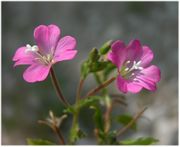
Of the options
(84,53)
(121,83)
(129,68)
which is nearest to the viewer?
(121,83)

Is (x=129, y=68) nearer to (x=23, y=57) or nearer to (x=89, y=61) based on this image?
(x=89, y=61)

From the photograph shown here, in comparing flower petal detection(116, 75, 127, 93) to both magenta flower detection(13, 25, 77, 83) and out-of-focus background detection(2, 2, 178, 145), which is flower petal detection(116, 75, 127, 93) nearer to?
magenta flower detection(13, 25, 77, 83)

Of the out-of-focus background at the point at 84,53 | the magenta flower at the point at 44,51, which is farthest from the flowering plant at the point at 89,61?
the out-of-focus background at the point at 84,53

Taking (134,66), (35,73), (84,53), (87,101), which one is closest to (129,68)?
(134,66)

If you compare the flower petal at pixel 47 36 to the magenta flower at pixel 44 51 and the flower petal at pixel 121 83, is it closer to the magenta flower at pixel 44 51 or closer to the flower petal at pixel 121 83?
the magenta flower at pixel 44 51

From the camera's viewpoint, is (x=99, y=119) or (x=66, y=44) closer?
(x=66, y=44)

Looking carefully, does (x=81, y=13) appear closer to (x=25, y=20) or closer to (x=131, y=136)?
(x=25, y=20)

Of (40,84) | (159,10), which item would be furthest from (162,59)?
(40,84)
